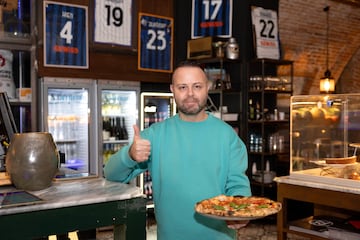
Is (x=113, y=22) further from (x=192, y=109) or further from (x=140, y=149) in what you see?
(x=140, y=149)

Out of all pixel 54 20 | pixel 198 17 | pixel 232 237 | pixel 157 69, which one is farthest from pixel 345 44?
pixel 232 237

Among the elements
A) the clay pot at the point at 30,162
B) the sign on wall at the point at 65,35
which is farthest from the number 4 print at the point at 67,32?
the clay pot at the point at 30,162

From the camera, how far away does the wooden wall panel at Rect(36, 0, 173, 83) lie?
4.89 meters

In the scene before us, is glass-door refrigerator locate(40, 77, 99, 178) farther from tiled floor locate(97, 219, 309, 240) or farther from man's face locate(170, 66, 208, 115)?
man's face locate(170, 66, 208, 115)

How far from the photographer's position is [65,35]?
5.04 m

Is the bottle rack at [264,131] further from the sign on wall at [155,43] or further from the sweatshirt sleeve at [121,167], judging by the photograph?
Answer: the sweatshirt sleeve at [121,167]

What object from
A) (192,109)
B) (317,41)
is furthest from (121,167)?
(317,41)

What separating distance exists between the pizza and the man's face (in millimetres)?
494

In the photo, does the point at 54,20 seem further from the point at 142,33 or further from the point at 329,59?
the point at 329,59

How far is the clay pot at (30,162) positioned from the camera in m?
1.70

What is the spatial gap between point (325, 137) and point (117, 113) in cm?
284

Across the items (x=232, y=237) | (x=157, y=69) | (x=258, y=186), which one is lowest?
(x=258, y=186)

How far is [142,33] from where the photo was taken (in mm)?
5715

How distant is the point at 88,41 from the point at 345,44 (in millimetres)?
5504
